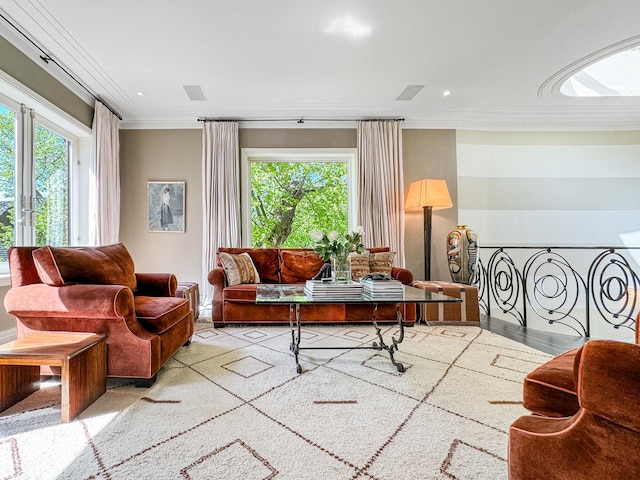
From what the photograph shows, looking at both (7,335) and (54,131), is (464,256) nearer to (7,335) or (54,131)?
(7,335)

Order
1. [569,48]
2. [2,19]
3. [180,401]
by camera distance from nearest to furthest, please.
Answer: [180,401]
[2,19]
[569,48]

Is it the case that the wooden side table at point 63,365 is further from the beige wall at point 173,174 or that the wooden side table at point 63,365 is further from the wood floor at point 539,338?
the wood floor at point 539,338

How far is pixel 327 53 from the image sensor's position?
2.98 metres

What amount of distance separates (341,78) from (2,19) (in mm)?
2976

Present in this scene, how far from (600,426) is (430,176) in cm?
420

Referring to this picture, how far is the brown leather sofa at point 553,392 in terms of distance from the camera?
37.8 inches

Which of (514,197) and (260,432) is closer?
(260,432)

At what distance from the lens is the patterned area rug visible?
1183 mm

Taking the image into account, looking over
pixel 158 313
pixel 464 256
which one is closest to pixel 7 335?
pixel 158 313

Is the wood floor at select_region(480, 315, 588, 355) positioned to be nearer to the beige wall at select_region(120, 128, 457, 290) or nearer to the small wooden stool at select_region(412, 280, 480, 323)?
the small wooden stool at select_region(412, 280, 480, 323)

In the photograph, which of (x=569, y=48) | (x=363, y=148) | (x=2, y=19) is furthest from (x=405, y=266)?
(x=2, y=19)

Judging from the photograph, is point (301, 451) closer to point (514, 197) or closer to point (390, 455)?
point (390, 455)

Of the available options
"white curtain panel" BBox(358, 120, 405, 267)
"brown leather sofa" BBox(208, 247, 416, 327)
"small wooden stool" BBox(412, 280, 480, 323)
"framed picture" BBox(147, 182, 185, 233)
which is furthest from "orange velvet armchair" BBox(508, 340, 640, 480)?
"framed picture" BBox(147, 182, 185, 233)

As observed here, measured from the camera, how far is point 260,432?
141cm
